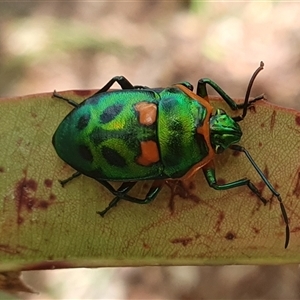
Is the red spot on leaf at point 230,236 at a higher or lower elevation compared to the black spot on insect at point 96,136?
lower

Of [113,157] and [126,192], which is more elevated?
[113,157]

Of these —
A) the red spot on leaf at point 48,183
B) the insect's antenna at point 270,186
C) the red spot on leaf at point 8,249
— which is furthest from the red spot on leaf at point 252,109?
the red spot on leaf at point 8,249

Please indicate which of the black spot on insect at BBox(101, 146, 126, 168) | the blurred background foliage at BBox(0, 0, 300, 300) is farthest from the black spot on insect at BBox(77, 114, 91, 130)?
the blurred background foliage at BBox(0, 0, 300, 300)

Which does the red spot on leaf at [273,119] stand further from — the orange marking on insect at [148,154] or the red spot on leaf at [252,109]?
the orange marking on insect at [148,154]

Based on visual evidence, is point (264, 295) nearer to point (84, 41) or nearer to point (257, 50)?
point (257, 50)

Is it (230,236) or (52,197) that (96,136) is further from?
(230,236)

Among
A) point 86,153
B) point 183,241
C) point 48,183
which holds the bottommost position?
point 183,241

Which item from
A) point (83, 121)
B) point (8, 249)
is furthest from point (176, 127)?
point (8, 249)

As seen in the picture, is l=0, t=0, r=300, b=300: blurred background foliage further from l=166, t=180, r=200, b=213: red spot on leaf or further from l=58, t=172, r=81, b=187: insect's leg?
l=58, t=172, r=81, b=187: insect's leg
